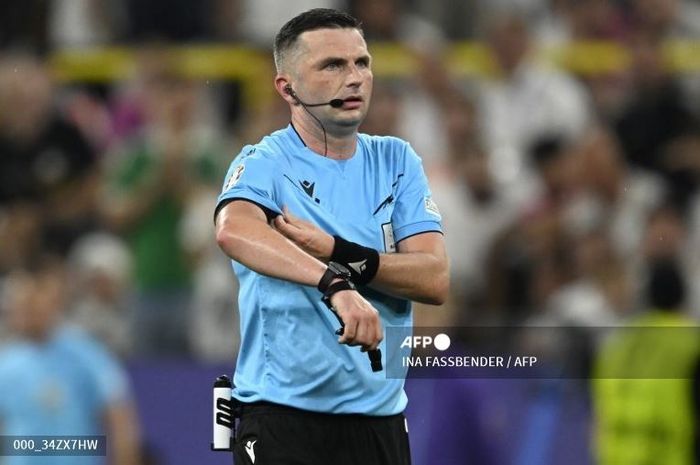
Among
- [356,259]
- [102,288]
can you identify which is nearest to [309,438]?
[356,259]

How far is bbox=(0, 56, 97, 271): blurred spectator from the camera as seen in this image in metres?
9.70

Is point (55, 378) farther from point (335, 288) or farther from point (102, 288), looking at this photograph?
point (335, 288)

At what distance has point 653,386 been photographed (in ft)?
25.7

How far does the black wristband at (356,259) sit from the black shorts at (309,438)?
17.3 inches

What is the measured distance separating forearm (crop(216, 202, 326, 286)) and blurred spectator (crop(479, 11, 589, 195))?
5.20 metres

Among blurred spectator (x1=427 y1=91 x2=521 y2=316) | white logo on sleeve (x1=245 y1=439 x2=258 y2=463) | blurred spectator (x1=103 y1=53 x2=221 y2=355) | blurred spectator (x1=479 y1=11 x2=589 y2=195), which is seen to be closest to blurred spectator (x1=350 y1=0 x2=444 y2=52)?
blurred spectator (x1=479 y1=11 x2=589 y2=195)

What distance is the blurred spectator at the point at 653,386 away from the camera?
7762 millimetres

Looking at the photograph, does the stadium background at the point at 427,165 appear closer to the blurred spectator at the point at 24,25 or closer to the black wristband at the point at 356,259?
the blurred spectator at the point at 24,25

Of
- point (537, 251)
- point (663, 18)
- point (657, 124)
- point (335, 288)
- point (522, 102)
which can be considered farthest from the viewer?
point (663, 18)

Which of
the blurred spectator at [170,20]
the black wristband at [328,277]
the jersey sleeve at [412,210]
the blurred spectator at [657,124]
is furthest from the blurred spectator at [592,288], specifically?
the black wristband at [328,277]

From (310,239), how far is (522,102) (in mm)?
5605

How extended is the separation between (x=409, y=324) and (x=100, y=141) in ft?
18.2

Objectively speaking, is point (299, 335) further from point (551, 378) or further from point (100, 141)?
point (100, 141)

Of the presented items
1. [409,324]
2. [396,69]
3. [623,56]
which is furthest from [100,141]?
[409,324]
